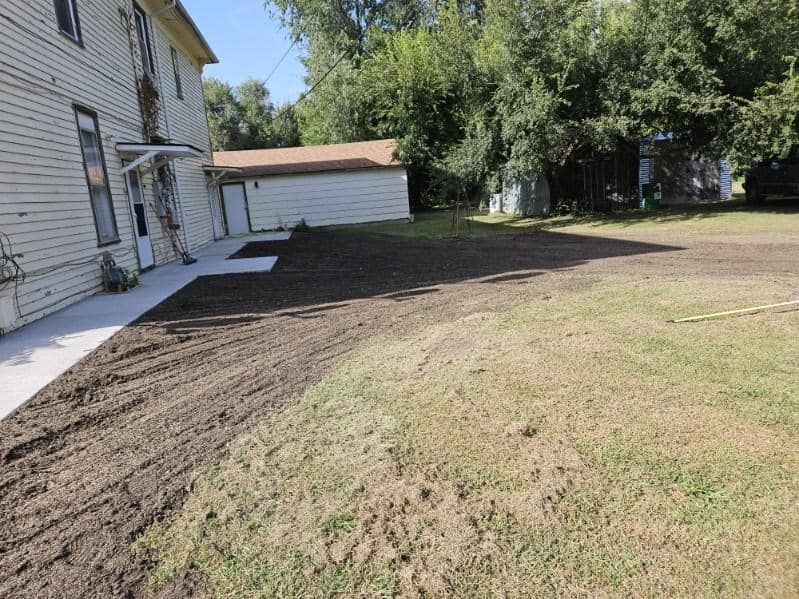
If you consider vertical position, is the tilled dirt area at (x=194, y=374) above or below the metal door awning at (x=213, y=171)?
below

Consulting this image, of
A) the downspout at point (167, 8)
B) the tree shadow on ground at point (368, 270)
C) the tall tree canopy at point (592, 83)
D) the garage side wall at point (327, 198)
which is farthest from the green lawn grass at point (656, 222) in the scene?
the downspout at point (167, 8)

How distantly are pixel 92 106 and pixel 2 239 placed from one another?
3729mm

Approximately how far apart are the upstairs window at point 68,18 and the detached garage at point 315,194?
12199 millimetres

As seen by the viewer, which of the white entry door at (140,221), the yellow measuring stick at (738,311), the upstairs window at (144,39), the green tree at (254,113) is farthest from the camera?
the green tree at (254,113)

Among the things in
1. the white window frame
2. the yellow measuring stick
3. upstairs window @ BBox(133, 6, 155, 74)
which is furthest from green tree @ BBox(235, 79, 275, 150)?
the yellow measuring stick

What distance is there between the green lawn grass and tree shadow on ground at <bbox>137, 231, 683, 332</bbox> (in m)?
2.26

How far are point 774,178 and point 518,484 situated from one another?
1874cm

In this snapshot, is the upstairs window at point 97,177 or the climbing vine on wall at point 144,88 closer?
the upstairs window at point 97,177

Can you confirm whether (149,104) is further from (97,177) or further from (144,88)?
(97,177)

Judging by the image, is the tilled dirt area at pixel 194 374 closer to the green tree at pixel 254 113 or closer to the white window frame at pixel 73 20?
the white window frame at pixel 73 20

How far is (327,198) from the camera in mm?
A: 21156

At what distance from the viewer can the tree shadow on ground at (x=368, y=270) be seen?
6.94m

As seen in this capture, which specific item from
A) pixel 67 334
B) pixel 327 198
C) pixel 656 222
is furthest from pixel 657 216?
pixel 67 334

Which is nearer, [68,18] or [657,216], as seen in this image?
[68,18]
